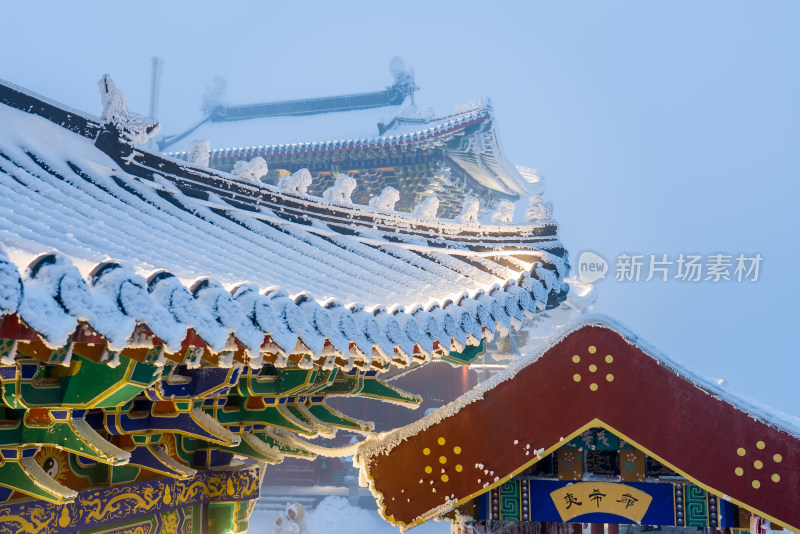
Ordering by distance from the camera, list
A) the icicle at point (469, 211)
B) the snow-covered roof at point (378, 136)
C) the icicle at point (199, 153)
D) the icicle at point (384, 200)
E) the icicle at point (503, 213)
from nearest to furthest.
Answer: the icicle at point (199, 153), the icicle at point (384, 200), the icicle at point (469, 211), the icicle at point (503, 213), the snow-covered roof at point (378, 136)

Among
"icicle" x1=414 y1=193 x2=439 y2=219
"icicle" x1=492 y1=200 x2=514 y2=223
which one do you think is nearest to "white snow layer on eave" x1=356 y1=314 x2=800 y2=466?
"icicle" x1=414 y1=193 x2=439 y2=219

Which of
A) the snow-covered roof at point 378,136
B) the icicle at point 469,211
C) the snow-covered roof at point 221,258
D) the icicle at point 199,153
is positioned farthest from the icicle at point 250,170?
the snow-covered roof at point 378,136

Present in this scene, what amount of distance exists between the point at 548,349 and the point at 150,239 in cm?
203

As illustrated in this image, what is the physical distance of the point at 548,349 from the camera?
265 cm

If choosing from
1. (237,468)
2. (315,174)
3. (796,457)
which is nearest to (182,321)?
(796,457)

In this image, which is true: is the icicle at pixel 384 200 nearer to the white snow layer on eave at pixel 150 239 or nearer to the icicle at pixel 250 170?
the white snow layer on eave at pixel 150 239

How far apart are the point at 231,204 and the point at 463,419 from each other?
2.77 meters

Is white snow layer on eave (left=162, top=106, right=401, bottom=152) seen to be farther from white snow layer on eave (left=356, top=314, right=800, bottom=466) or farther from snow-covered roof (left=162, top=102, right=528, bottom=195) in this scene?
white snow layer on eave (left=356, top=314, right=800, bottom=466)

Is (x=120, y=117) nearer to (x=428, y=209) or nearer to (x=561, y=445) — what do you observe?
(x=428, y=209)

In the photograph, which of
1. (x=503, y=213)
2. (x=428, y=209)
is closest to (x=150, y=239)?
(x=428, y=209)

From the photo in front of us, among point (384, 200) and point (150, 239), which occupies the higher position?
point (384, 200)

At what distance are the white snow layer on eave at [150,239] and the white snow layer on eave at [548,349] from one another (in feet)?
1.89

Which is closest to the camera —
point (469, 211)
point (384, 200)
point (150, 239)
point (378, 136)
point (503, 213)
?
point (150, 239)

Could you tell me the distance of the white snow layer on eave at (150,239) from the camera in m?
2.74
